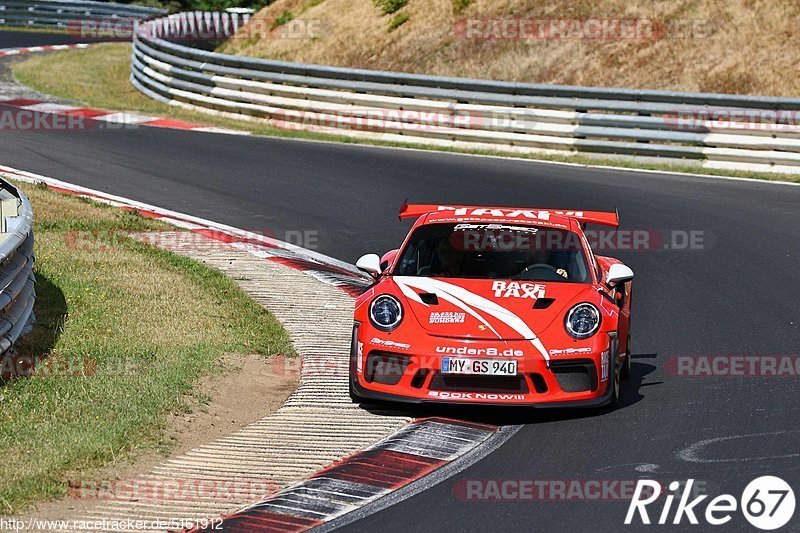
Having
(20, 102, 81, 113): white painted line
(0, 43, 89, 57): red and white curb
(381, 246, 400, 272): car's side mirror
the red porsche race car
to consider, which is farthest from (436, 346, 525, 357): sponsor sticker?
(0, 43, 89, 57): red and white curb

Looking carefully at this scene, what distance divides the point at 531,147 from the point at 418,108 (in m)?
2.10

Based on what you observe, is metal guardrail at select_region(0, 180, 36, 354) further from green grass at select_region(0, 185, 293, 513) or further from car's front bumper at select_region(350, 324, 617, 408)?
car's front bumper at select_region(350, 324, 617, 408)

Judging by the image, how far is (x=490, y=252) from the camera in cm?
894

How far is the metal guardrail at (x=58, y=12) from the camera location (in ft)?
136

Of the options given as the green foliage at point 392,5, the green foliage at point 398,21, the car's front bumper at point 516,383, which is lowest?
the car's front bumper at point 516,383

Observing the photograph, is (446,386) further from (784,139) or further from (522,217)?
(784,139)

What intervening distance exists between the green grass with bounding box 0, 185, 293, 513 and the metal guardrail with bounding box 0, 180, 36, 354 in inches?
9.8

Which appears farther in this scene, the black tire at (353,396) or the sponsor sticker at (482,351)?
the black tire at (353,396)

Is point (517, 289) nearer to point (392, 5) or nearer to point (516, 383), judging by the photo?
point (516, 383)

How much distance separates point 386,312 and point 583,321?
1243mm

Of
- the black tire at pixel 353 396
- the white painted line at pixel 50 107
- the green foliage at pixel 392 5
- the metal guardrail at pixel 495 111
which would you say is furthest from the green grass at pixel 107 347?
the green foliage at pixel 392 5

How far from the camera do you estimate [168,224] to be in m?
14.0

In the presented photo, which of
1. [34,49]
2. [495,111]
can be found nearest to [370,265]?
[495,111]

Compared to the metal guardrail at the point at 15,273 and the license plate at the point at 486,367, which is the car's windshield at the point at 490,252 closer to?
the license plate at the point at 486,367
